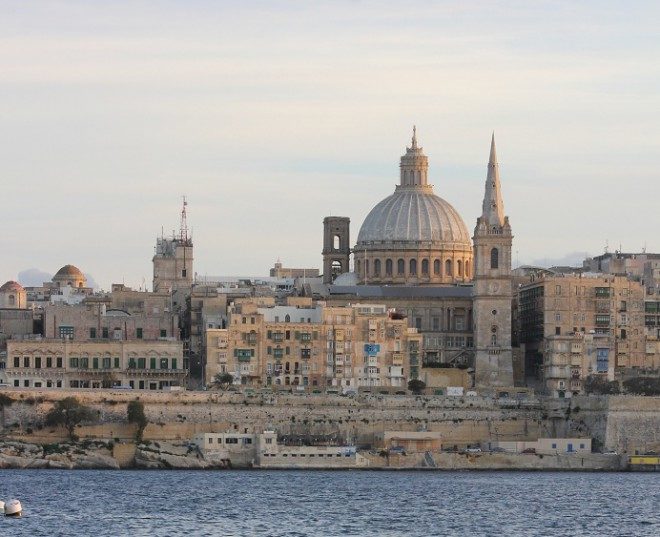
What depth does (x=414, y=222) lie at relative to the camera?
14975cm

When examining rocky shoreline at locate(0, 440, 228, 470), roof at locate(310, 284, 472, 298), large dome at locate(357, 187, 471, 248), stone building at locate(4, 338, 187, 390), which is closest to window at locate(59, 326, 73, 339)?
stone building at locate(4, 338, 187, 390)

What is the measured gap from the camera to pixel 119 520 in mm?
85312

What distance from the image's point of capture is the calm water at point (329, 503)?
84.2 m

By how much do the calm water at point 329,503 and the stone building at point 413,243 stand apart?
35.5 meters

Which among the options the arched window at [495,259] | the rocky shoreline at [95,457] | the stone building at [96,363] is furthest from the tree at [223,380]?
the arched window at [495,259]

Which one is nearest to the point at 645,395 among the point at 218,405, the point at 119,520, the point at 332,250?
the point at 218,405

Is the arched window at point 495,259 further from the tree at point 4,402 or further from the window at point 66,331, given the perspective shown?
the tree at point 4,402

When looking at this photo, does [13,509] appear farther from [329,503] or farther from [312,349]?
[312,349]

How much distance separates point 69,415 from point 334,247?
39.0 metres

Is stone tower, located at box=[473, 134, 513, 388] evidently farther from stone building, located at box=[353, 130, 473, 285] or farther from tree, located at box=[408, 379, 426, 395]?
stone building, located at box=[353, 130, 473, 285]

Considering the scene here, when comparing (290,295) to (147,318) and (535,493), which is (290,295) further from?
(535,493)

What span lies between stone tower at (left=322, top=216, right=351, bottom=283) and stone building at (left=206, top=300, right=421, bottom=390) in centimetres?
2158

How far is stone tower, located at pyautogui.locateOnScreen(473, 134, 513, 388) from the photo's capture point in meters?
137

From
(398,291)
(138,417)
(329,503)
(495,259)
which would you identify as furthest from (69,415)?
(398,291)
